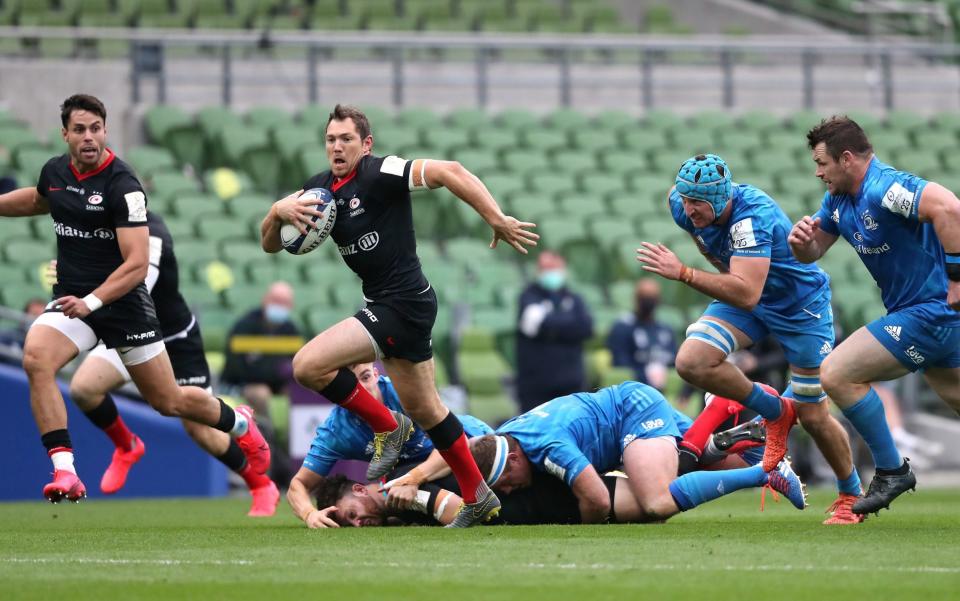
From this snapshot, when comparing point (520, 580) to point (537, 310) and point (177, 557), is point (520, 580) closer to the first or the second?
point (177, 557)

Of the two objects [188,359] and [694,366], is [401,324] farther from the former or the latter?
[188,359]

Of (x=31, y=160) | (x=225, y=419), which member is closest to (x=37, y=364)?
(x=225, y=419)

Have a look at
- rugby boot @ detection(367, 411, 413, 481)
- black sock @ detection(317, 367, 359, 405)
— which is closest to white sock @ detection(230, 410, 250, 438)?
rugby boot @ detection(367, 411, 413, 481)

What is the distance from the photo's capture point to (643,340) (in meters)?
15.3

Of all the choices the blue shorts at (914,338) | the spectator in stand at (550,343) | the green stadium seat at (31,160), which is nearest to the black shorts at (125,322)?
the blue shorts at (914,338)

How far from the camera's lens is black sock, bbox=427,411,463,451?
842 cm

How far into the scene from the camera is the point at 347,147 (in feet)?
28.0

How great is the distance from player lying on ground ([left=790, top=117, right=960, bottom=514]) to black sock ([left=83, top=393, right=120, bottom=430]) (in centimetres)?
482

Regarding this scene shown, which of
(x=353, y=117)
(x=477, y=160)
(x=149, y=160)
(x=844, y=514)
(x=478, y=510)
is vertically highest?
(x=353, y=117)

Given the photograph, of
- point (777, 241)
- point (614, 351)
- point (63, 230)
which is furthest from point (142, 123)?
point (777, 241)

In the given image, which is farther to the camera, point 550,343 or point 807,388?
point 550,343

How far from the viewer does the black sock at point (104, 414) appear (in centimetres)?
1035

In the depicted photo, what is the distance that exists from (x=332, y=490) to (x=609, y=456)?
1643 mm

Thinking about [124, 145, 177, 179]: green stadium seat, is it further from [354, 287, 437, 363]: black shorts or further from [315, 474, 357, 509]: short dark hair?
[354, 287, 437, 363]: black shorts
